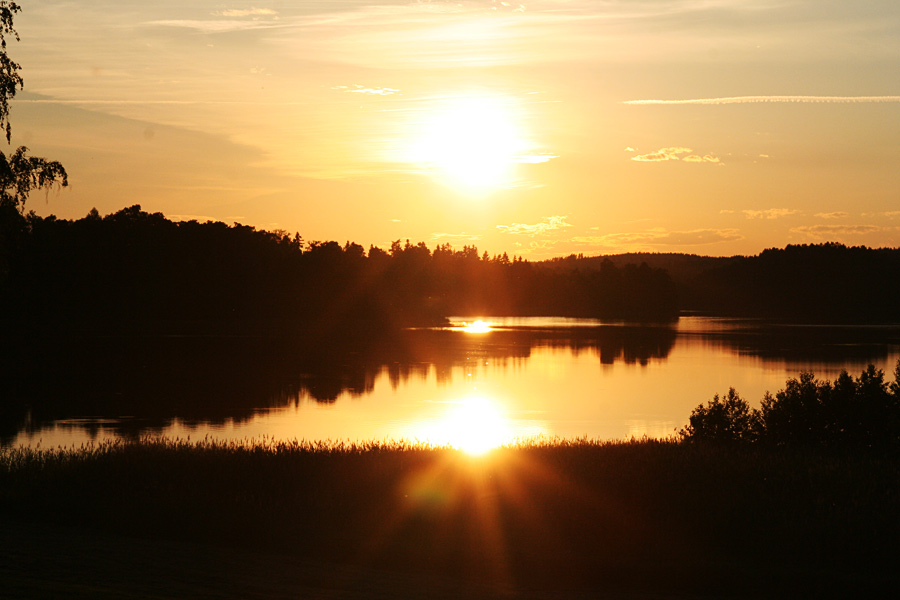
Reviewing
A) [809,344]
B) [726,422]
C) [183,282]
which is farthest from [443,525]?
[183,282]

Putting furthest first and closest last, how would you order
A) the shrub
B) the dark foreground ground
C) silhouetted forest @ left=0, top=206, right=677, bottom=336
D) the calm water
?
silhouetted forest @ left=0, top=206, right=677, bottom=336 < the calm water < the shrub < the dark foreground ground

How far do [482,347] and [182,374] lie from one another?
1685 inches

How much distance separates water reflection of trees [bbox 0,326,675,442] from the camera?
43438 millimetres

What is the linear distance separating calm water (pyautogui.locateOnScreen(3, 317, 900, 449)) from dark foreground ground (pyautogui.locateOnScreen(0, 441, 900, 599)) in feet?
37.4

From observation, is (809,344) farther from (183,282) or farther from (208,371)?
(183,282)

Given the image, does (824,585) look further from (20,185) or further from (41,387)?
(41,387)

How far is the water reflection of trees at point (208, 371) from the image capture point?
43.4 meters

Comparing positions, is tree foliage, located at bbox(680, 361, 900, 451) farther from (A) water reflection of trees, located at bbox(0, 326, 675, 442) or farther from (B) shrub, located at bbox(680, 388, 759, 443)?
(A) water reflection of trees, located at bbox(0, 326, 675, 442)

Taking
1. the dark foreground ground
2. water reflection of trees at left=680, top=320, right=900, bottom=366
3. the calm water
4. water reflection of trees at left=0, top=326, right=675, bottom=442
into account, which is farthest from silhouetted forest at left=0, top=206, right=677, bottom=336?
the dark foreground ground

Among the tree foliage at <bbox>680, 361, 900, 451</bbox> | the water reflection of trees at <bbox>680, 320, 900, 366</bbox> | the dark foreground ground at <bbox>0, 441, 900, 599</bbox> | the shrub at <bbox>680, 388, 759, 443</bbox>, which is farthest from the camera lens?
the water reflection of trees at <bbox>680, 320, 900, 366</bbox>

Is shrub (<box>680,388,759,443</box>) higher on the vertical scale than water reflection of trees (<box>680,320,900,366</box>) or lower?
higher

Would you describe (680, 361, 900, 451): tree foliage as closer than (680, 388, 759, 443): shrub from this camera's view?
Yes

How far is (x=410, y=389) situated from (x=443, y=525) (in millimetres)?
40814

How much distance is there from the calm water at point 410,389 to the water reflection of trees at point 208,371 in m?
0.17
